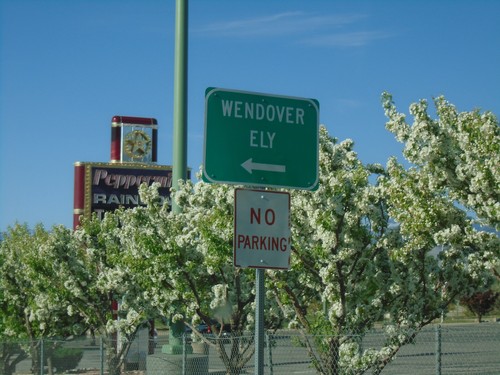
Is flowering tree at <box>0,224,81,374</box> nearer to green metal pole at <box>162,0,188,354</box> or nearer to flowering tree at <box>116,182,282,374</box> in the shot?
green metal pole at <box>162,0,188,354</box>

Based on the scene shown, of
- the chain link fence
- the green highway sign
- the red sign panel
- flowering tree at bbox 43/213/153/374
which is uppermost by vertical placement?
the red sign panel

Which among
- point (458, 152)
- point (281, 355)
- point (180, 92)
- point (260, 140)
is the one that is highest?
point (180, 92)

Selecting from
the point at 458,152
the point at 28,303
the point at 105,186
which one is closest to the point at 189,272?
the point at 458,152

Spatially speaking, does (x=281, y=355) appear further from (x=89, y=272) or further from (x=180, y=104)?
(x=180, y=104)

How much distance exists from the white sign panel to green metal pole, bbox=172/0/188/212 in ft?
33.6

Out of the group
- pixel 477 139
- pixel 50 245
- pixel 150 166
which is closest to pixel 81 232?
pixel 50 245

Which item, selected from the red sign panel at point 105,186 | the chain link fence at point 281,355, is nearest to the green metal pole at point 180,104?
the chain link fence at point 281,355

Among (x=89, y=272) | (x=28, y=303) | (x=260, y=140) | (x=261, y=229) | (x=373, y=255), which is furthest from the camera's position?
(x=28, y=303)

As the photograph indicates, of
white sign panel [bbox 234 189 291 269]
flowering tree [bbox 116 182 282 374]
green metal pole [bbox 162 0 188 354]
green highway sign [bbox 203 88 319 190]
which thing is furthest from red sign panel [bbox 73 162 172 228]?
white sign panel [bbox 234 189 291 269]

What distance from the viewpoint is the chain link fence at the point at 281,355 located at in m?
13.2

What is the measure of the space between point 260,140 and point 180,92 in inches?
419

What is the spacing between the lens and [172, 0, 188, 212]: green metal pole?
1683 cm

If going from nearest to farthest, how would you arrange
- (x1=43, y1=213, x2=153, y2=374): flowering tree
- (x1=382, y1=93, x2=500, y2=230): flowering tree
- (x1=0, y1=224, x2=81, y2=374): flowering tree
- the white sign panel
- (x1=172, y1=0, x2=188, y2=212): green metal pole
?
the white sign panel → (x1=382, y1=93, x2=500, y2=230): flowering tree → (x1=172, y1=0, x2=188, y2=212): green metal pole → (x1=43, y1=213, x2=153, y2=374): flowering tree → (x1=0, y1=224, x2=81, y2=374): flowering tree

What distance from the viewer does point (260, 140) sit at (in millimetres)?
6605
